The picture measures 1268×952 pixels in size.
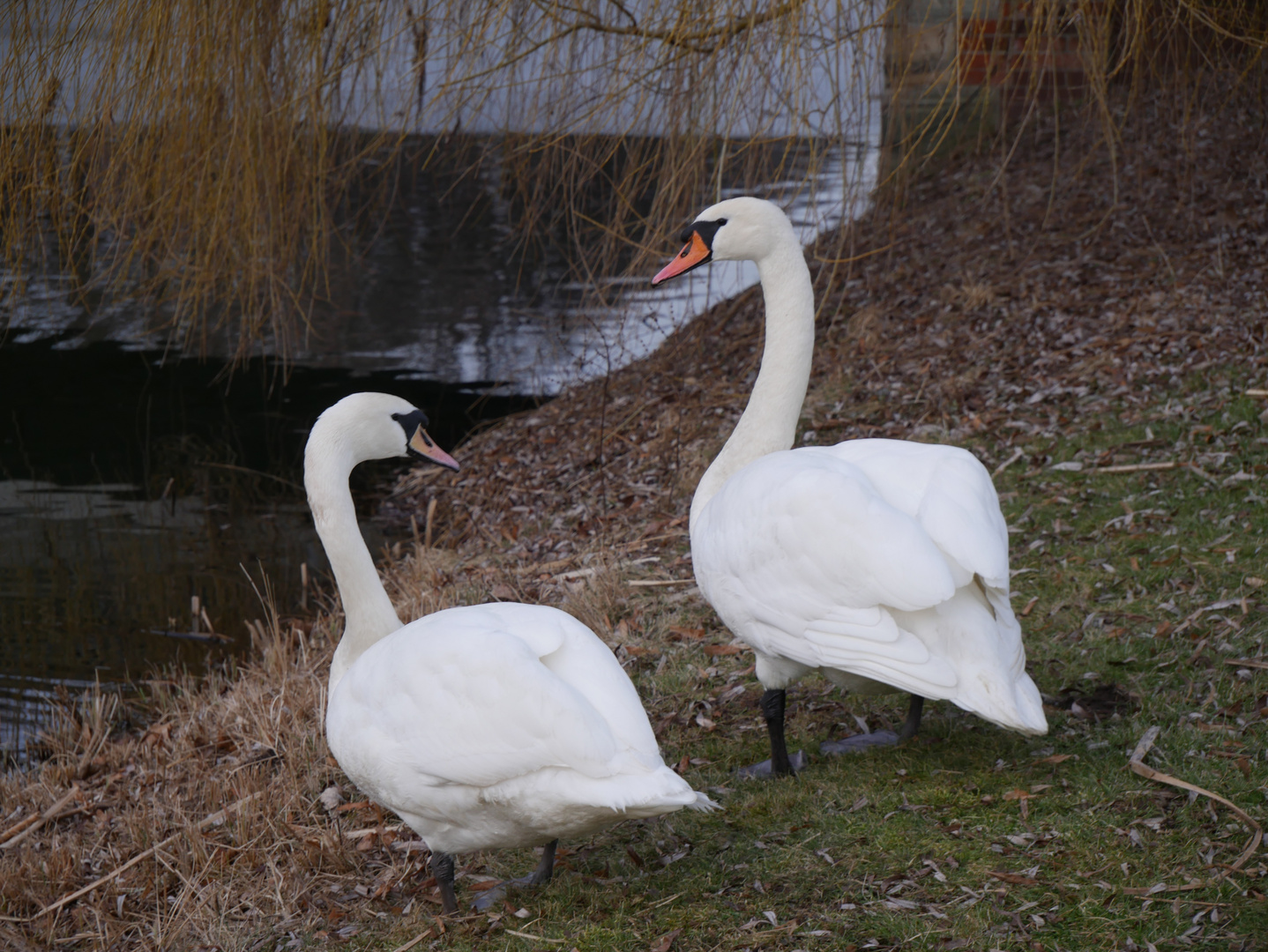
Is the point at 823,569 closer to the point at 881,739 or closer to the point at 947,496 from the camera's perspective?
the point at 947,496

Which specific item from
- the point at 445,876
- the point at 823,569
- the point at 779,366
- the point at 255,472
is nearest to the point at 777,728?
the point at 823,569

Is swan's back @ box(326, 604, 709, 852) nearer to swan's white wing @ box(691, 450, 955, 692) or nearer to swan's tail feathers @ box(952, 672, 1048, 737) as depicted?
swan's white wing @ box(691, 450, 955, 692)

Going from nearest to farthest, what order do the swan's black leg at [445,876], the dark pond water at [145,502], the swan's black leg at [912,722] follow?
the swan's black leg at [445,876], the swan's black leg at [912,722], the dark pond water at [145,502]

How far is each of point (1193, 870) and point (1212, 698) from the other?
939 millimetres

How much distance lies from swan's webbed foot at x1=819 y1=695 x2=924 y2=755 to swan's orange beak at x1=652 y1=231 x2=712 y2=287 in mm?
1655

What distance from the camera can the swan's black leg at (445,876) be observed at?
3.08m

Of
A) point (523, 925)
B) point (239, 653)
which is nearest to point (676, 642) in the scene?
point (523, 925)

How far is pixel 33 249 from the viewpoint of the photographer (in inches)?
187

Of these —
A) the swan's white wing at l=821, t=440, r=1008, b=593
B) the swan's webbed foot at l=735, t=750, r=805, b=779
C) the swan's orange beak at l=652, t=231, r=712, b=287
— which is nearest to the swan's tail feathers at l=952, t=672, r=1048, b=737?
the swan's white wing at l=821, t=440, r=1008, b=593

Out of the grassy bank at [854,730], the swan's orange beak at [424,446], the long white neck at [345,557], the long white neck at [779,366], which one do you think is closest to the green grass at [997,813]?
the grassy bank at [854,730]

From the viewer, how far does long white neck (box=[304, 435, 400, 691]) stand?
137 inches

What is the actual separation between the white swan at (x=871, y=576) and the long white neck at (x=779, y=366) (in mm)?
503

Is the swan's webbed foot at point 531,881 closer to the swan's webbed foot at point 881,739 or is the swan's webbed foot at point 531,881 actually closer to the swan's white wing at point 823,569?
the swan's white wing at point 823,569

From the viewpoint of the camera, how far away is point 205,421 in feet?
35.0
